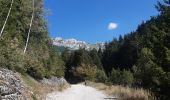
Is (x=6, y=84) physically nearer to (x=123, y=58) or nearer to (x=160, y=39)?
(x=160, y=39)

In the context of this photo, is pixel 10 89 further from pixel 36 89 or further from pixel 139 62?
pixel 139 62

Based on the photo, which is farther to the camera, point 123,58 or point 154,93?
point 123,58

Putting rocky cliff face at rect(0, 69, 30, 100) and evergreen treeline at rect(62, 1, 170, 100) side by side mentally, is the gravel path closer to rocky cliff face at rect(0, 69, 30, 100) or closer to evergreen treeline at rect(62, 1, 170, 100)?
evergreen treeline at rect(62, 1, 170, 100)

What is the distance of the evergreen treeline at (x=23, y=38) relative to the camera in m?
30.7

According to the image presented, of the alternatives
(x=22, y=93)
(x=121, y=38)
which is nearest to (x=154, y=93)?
(x=22, y=93)

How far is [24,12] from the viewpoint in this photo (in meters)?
49.9

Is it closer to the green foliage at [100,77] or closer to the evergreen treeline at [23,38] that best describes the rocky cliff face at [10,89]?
the evergreen treeline at [23,38]

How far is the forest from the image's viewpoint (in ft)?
63.1

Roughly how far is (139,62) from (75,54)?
250 ft

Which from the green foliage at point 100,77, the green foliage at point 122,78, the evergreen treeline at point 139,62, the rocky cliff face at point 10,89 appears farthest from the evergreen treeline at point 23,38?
the green foliage at point 100,77

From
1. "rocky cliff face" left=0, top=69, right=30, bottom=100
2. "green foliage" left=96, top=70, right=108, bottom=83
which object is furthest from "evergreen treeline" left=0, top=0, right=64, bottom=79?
"green foliage" left=96, top=70, right=108, bottom=83

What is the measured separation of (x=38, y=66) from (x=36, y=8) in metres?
10.5

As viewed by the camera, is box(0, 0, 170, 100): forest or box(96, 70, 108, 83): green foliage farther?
box(96, 70, 108, 83): green foliage

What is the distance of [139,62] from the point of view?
51.7 meters
